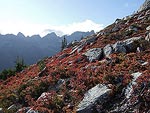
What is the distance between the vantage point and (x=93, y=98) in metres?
18.6

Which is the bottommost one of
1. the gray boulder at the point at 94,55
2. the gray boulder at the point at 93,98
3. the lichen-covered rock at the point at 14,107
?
the lichen-covered rock at the point at 14,107

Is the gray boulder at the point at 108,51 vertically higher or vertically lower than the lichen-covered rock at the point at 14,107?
higher

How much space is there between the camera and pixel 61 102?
20406 millimetres

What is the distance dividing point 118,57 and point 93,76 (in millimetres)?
4225

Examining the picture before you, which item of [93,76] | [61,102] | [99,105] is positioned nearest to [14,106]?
[61,102]

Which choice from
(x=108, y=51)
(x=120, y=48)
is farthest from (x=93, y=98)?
(x=108, y=51)

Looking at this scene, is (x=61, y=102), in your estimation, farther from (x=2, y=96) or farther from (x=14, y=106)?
(x=2, y=96)

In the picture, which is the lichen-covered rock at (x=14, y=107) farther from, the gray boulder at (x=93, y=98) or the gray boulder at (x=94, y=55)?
the gray boulder at (x=94, y=55)

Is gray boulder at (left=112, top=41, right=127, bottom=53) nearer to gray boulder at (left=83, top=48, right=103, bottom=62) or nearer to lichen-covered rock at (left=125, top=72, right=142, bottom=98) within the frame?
gray boulder at (left=83, top=48, right=103, bottom=62)

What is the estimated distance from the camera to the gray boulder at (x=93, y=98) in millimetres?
17984

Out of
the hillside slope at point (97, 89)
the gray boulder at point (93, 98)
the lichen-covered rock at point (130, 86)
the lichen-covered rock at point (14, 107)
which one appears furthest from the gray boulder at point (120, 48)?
the lichen-covered rock at point (14, 107)

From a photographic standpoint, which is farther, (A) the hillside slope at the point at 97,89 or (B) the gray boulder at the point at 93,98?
(B) the gray boulder at the point at 93,98

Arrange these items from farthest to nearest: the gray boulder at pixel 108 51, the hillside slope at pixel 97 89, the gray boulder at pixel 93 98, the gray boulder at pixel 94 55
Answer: the gray boulder at pixel 94 55, the gray boulder at pixel 108 51, the gray boulder at pixel 93 98, the hillside slope at pixel 97 89

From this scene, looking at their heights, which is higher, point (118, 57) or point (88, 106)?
point (118, 57)
